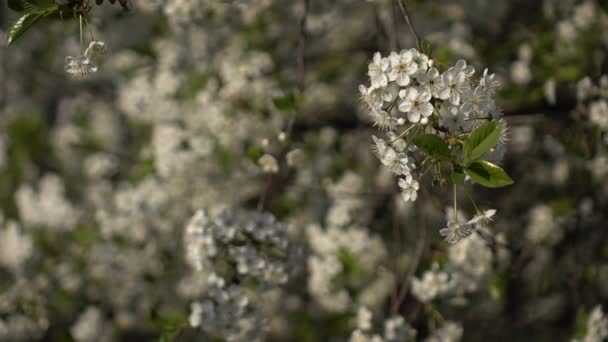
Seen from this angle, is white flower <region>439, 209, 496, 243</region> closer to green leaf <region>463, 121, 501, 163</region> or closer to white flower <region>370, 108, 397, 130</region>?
green leaf <region>463, 121, 501, 163</region>

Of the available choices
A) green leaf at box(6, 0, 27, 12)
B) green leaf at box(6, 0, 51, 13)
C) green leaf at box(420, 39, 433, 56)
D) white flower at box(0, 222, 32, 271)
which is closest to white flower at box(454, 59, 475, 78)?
green leaf at box(420, 39, 433, 56)

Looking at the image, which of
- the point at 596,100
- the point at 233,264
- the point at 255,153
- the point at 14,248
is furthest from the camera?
the point at 14,248

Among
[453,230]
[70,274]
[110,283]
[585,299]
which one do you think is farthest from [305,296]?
[453,230]

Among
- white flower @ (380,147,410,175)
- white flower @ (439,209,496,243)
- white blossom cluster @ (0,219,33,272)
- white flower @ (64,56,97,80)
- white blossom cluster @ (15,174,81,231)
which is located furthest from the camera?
white blossom cluster @ (15,174,81,231)

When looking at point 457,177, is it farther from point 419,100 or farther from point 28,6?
point 28,6

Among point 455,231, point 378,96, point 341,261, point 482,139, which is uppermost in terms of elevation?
point 341,261

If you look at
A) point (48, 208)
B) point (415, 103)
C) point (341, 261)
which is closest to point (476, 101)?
point (415, 103)

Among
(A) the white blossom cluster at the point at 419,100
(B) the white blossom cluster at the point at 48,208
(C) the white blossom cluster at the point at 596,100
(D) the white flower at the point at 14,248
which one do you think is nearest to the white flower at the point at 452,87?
(A) the white blossom cluster at the point at 419,100
